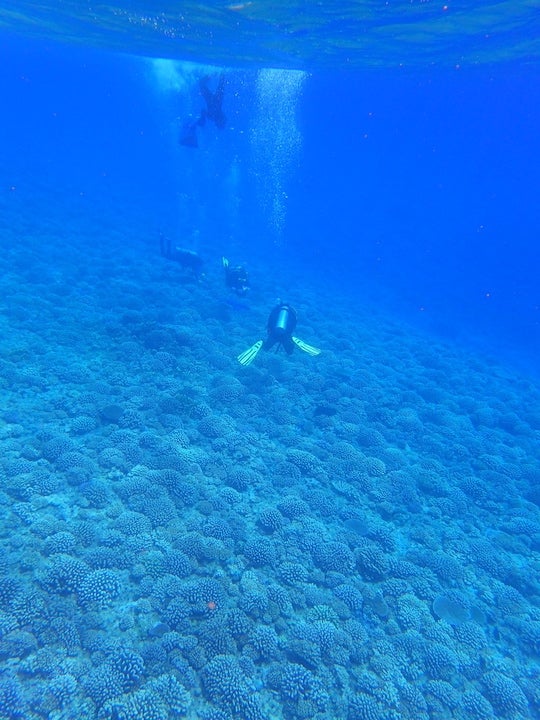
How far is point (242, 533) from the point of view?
7.71 m

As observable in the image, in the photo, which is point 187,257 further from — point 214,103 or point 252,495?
point 252,495

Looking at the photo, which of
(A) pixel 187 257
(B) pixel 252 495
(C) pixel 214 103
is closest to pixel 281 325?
(B) pixel 252 495

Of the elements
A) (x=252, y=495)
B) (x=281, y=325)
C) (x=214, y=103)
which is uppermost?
(x=214, y=103)

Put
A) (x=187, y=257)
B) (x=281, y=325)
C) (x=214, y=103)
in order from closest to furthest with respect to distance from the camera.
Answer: (x=281, y=325) → (x=214, y=103) → (x=187, y=257)

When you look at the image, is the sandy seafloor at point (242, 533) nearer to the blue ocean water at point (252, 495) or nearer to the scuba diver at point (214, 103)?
the blue ocean water at point (252, 495)

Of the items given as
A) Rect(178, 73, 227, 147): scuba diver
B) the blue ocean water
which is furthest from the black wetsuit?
Rect(178, 73, 227, 147): scuba diver

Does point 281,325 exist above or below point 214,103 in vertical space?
below

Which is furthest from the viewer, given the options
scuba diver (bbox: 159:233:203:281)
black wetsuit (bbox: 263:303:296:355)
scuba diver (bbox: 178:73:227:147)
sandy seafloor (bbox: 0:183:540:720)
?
scuba diver (bbox: 159:233:203:281)

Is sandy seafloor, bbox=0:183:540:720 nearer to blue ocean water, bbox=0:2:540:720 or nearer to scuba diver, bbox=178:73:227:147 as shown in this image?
blue ocean water, bbox=0:2:540:720

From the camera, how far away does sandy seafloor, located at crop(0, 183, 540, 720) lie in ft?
17.6

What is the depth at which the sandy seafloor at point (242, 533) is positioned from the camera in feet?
17.6

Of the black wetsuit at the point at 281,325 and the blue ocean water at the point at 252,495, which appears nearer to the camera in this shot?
the blue ocean water at the point at 252,495

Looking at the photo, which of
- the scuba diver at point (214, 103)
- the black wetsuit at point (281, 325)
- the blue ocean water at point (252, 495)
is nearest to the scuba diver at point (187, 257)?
the blue ocean water at point (252, 495)

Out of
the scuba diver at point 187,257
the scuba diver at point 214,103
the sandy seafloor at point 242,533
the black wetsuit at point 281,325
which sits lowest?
the sandy seafloor at point 242,533
